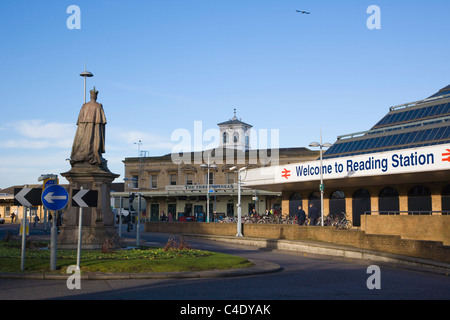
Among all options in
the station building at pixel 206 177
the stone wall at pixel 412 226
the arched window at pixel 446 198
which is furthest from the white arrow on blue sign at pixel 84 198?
the station building at pixel 206 177

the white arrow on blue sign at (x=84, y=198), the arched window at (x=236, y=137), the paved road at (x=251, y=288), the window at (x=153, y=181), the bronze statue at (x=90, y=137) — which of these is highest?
the arched window at (x=236, y=137)

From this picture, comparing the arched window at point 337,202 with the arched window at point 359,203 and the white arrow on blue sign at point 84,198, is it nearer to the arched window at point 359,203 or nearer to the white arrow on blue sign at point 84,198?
the arched window at point 359,203

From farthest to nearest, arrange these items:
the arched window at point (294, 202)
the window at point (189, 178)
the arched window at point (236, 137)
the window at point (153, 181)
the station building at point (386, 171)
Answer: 1. the arched window at point (236, 137)
2. the window at point (153, 181)
3. the window at point (189, 178)
4. the arched window at point (294, 202)
5. the station building at point (386, 171)

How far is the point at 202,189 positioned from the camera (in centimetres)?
7425

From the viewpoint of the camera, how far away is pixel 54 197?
14344 millimetres

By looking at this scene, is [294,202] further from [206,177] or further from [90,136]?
[206,177]

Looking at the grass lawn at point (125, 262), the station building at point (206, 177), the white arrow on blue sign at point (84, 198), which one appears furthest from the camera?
the station building at point (206, 177)

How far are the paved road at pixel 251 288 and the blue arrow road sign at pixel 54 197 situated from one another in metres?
1.98

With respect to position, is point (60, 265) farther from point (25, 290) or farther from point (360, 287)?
point (360, 287)

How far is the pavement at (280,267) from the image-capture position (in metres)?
14.0

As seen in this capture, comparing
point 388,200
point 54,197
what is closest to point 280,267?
point 54,197

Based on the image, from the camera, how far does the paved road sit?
1113 centimetres
